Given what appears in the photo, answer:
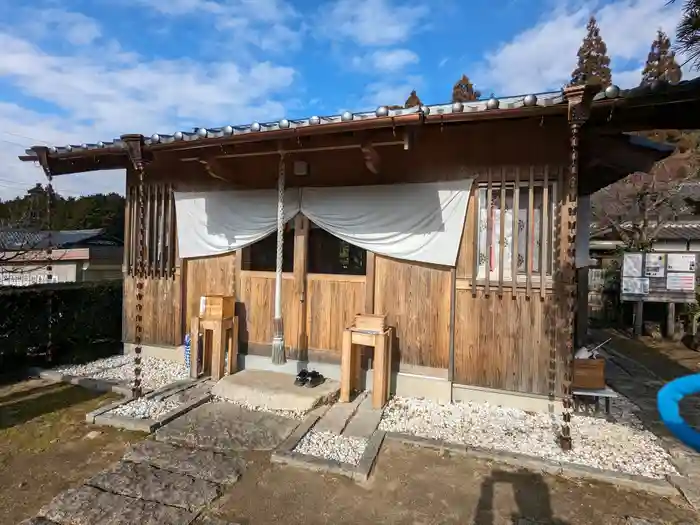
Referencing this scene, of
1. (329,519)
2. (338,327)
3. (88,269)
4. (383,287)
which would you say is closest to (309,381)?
(338,327)

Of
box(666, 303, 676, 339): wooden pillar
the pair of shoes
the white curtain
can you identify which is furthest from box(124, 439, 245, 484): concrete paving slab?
box(666, 303, 676, 339): wooden pillar

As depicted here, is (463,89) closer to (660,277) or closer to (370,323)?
(660,277)

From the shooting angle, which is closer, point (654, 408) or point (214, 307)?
point (654, 408)

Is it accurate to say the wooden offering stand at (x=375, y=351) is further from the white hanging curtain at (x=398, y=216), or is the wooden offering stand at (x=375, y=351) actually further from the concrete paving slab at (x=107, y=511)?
the concrete paving slab at (x=107, y=511)

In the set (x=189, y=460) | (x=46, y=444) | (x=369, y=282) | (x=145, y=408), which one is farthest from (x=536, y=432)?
(x=46, y=444)

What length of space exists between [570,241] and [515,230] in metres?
0.79

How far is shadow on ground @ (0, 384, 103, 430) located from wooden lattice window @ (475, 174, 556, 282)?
5.30 m

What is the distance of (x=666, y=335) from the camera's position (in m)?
10.2

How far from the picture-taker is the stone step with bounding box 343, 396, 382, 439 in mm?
4262

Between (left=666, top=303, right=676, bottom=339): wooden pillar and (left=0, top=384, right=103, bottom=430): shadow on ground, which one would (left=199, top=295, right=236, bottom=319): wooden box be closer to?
(left=0, top=384, right=103, bottom=430): shadow on ground

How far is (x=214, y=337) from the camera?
5.83 metres

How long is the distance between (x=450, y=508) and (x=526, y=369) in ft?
7.61

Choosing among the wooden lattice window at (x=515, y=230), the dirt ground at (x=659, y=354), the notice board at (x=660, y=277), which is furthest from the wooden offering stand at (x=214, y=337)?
the notice board at (x=660, y=277)

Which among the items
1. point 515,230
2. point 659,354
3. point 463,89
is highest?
point 463,89
